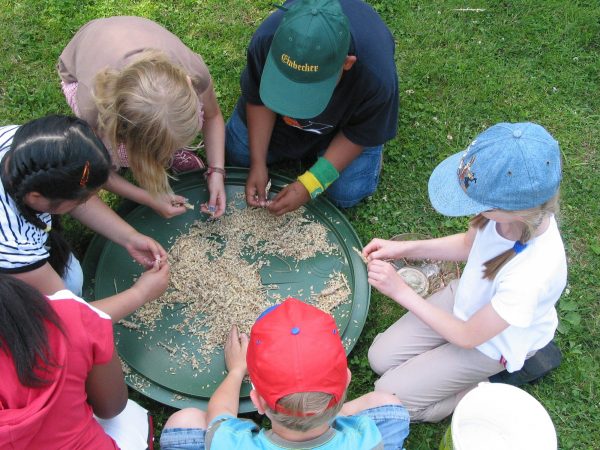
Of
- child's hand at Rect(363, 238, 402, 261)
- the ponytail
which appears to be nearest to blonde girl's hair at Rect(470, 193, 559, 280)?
child's hand at Rect(363, 238, 402, 261)

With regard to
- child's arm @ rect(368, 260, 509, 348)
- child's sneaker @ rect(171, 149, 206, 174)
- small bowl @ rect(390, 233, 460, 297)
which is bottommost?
small bowl @ rect(390, 233, 460, 297)

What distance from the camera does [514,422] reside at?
7.63 feet

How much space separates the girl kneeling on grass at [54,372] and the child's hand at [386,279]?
1018 mm

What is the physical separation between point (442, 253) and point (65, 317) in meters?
1.57

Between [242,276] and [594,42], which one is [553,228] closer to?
[242,276]

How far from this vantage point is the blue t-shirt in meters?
1.67

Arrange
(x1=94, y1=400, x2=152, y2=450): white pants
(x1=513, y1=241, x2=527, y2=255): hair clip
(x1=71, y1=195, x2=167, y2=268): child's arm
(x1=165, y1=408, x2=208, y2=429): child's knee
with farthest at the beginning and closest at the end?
(x1=71, y1=195, x2=167, y2=268): child's arm → (x1=165, y1=408, x2=208, y2=429): child's knee → (x1=94, y1=400, x2=152, y2=450): white pants → (x1=513, y1=241, x2=527, y2=255): hair clip

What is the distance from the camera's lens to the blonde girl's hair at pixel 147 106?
82.8 inches

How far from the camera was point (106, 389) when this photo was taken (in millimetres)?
1905

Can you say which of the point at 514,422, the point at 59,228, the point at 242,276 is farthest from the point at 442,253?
the point at 59,228

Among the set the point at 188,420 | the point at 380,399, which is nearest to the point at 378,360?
the point at 380,399

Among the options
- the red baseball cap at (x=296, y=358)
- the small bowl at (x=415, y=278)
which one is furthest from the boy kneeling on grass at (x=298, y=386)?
the small bowl at (x=415, y=278)

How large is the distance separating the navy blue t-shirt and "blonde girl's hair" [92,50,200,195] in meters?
0.48

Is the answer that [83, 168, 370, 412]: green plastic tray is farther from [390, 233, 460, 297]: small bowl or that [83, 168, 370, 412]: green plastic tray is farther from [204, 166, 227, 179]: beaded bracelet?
[390, 233, 460, 297]: small bowl
